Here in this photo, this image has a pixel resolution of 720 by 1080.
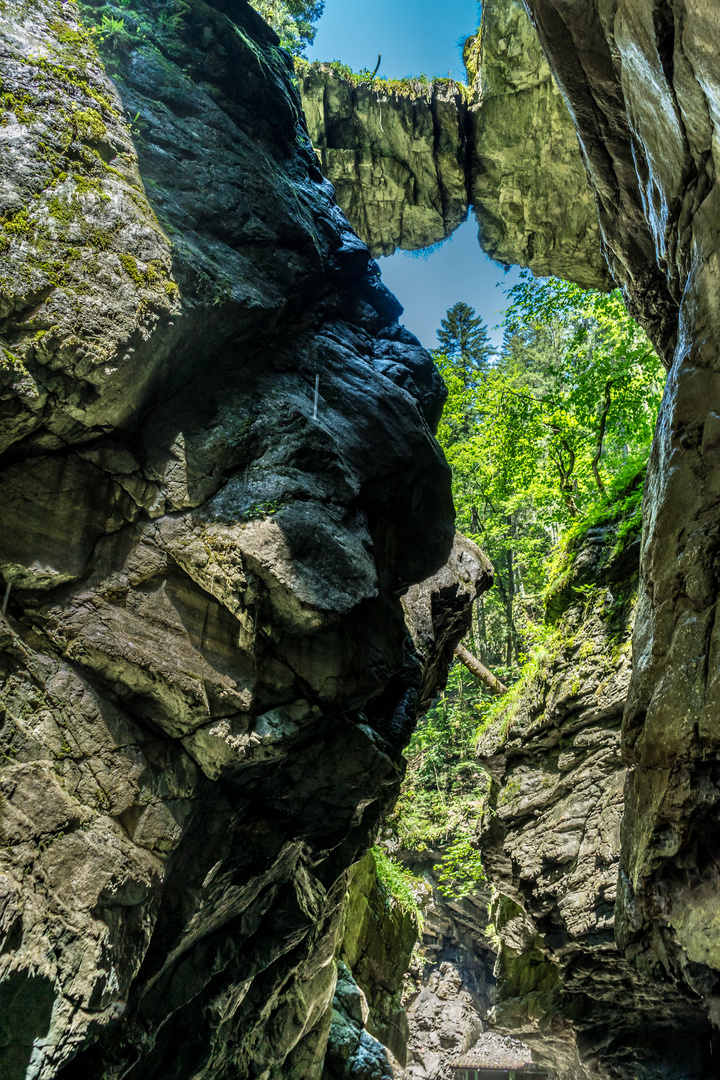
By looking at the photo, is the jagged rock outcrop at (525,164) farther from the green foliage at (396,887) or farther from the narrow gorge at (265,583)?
the green foliage at (396,887)

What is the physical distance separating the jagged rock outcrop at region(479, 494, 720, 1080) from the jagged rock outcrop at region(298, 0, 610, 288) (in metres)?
8.71

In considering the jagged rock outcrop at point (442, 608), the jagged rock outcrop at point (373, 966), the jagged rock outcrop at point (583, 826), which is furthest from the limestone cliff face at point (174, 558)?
the jagged rock outcrop at point (373, 966)

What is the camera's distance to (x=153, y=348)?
6246mm

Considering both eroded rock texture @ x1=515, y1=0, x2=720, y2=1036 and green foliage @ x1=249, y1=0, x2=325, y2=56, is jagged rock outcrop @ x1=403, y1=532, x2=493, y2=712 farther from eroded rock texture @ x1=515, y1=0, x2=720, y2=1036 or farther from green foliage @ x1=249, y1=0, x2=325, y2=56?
green foliage @ x1=249, y1=0, x2=325, y2=56

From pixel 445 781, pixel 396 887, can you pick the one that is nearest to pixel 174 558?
pixel 396 887

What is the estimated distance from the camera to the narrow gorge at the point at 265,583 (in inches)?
176

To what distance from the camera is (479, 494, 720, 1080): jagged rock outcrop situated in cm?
926

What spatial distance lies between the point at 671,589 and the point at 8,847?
532cm

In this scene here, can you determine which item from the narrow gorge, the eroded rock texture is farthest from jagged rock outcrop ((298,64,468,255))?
the eroded rock texture

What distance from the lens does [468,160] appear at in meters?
15.9

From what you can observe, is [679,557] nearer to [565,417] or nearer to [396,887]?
[565,417]

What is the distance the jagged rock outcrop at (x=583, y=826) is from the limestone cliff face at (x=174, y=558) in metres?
3.23

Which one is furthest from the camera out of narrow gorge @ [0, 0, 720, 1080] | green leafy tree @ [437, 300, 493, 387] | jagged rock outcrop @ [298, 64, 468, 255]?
green leafy tree @ [437, 300, 493, 387]

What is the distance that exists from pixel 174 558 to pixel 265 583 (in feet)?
3.13
